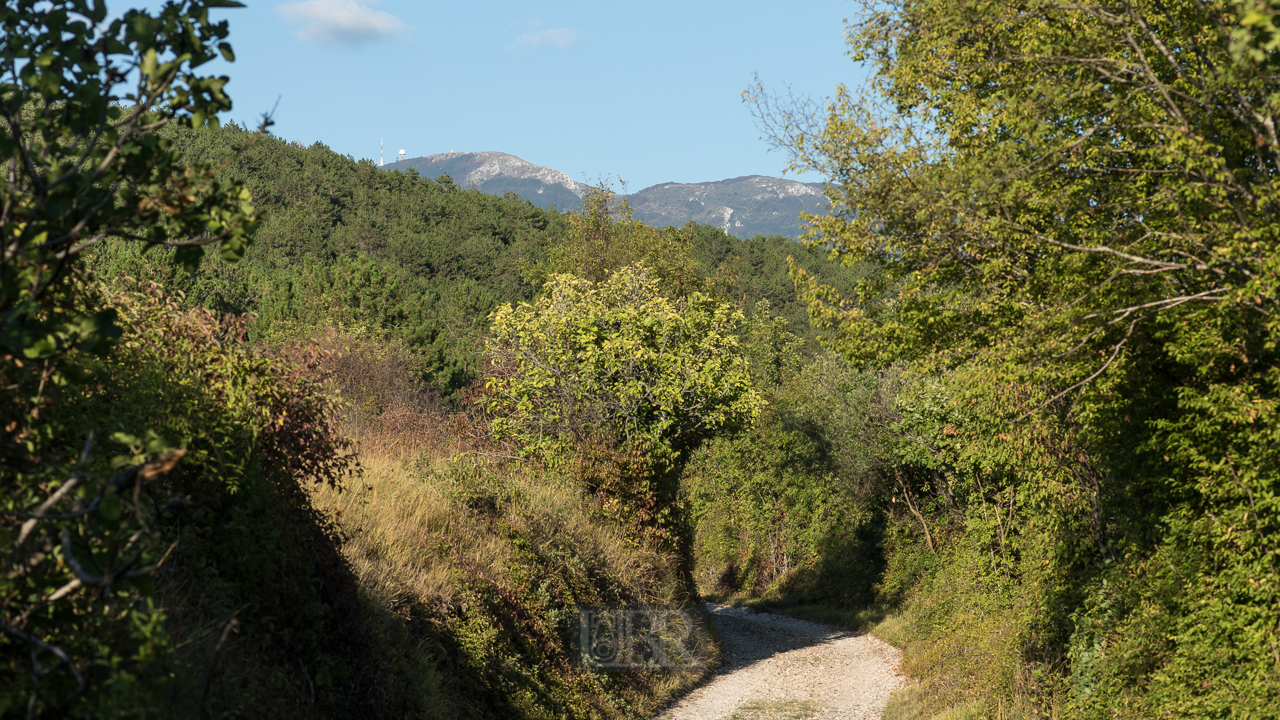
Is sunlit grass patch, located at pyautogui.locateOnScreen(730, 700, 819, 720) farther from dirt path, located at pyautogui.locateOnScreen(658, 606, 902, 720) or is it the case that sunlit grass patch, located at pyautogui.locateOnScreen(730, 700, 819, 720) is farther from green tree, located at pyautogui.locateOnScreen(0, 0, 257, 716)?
green tree, located at pyautogui.locateOnScreen(0, 0, 257, 716)

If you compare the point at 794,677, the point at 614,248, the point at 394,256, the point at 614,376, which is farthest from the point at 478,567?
the point at 394,256

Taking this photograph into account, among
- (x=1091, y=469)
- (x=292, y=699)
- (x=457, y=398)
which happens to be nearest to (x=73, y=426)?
(x=292, y=699)

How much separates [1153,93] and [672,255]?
112 ft

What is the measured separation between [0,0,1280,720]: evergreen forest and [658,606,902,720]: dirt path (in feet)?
2.22

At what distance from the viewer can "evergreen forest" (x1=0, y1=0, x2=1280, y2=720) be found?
3.36 m

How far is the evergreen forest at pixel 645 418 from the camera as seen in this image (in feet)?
11.0

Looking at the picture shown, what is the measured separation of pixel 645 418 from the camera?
18625 millimetres

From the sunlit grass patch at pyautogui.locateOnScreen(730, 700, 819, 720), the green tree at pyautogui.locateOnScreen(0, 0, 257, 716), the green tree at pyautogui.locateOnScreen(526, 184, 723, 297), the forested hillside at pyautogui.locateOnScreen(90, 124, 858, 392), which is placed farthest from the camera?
the green tree at pyautogui.locateOnScreen(526, 184, 723, 297)

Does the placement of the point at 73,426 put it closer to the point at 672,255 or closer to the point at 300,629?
the point at 300,629

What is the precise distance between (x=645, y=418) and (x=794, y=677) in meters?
5.94

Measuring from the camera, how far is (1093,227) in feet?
28.6

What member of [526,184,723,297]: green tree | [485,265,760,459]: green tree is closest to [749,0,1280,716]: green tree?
[485,265,760,459]: green tree

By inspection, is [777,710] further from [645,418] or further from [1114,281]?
[1114,281]

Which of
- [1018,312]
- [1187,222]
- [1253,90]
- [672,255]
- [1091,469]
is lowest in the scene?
[1091,469]
